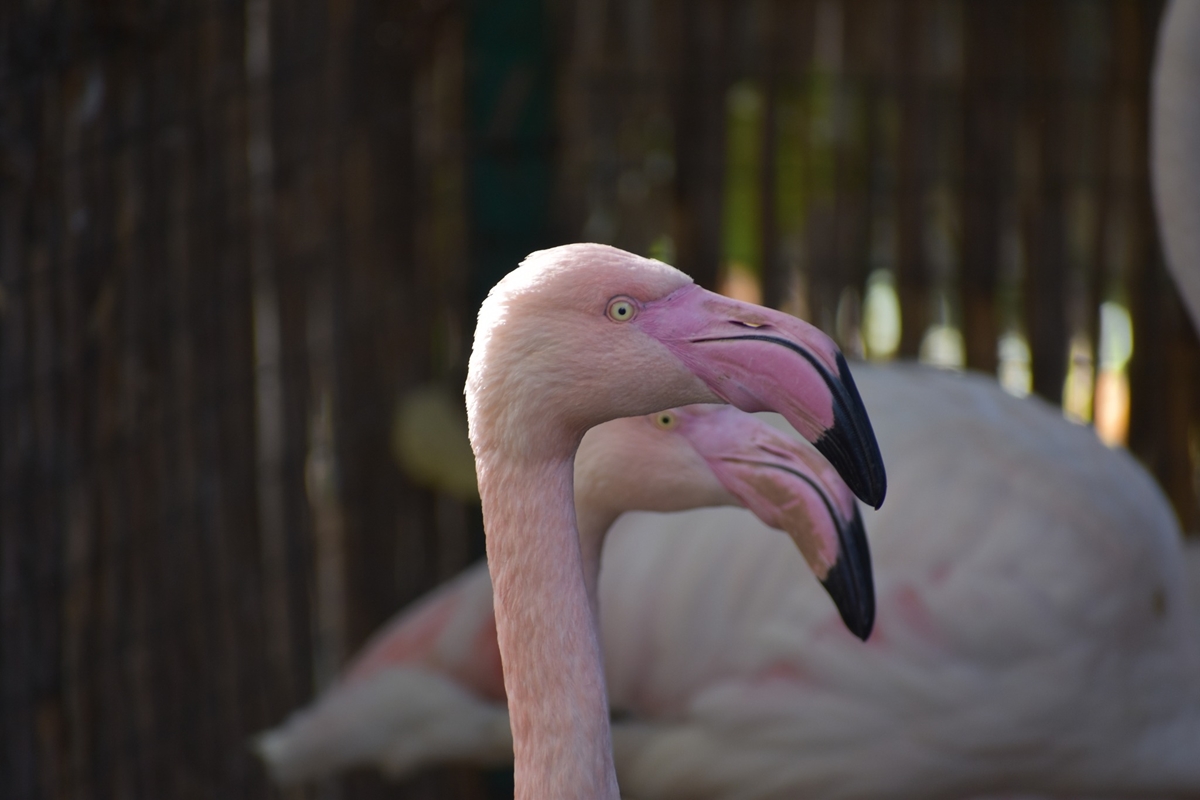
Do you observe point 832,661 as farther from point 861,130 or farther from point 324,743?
point 861,130

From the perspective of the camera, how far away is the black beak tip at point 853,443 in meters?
1.23

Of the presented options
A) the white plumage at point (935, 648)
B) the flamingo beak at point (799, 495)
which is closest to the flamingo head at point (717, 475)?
the flamingo beak at point (799, 495)

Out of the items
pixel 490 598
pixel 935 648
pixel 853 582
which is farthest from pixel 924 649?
pixel 853 582

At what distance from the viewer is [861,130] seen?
3.92 m

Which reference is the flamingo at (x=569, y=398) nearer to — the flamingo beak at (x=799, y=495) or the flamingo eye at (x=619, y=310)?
the flamingo eye at (x=619, y=310)

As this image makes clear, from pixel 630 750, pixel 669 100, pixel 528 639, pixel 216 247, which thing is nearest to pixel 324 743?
pixel 630 750

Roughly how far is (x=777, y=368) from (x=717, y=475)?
555mm

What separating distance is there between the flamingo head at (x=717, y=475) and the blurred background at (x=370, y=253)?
58.5 inches

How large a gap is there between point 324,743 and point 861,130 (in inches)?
92.9

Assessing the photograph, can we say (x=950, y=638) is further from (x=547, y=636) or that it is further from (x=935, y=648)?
(x=547, y=636)

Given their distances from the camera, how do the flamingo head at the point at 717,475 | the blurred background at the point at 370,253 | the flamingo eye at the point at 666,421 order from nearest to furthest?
the flamingo head at the point at 717,475
the flamingo eye at the point at 666,421
the blurred background at the point at 370,253

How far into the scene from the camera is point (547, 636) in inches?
52.9

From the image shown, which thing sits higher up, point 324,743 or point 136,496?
point 136,496

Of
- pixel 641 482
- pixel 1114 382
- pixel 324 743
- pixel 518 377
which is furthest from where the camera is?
pixel 1114 382
